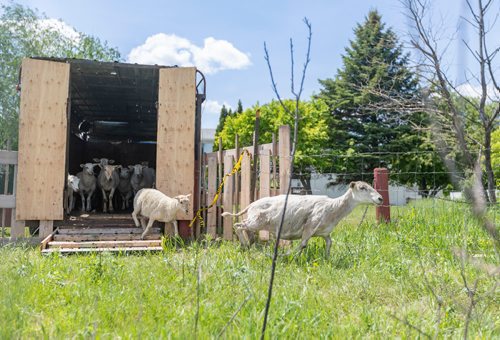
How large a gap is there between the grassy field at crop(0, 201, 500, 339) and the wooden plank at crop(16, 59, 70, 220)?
2131mm

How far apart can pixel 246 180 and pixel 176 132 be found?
189 cm

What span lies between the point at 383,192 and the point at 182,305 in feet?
20.4

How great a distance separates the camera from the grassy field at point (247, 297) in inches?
124

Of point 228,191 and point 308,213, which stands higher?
point 228,191

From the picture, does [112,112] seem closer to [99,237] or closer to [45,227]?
[45,227]

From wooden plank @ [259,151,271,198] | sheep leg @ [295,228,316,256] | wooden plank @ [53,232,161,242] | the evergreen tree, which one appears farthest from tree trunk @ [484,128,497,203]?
the evergreen tree

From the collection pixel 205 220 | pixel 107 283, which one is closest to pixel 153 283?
pixel 107 283

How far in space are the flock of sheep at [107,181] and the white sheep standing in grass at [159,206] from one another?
3814 millimetres

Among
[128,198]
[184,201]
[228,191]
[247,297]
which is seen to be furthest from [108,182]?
[247,297]

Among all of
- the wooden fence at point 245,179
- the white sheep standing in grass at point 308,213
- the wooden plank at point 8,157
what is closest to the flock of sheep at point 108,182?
the wooden fence at point 245,179

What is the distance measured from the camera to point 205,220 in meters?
9.25

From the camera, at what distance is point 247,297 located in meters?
3.71

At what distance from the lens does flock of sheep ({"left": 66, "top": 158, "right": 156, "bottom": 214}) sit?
11867mm

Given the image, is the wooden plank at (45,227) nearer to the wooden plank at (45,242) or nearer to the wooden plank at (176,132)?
the wooden plank at (45,242)
